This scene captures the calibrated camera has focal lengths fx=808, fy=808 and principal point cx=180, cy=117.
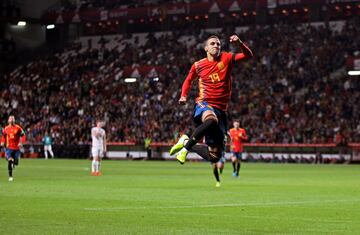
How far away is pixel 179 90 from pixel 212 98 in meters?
48.6

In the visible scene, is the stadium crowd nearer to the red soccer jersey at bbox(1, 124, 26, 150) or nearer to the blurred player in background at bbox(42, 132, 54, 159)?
the blurred player in background at bbox(42, 132, 54, 159)

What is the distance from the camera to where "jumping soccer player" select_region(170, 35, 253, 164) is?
15.0m

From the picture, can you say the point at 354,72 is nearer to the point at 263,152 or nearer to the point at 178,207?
the point at 263,152

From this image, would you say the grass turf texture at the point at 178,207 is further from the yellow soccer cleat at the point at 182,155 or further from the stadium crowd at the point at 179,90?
the stadium crowd at the point at 179,90

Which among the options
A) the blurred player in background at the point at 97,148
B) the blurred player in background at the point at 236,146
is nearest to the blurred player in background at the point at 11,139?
the blurred player in background at the point at 97,148

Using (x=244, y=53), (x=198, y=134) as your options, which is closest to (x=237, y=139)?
(x=198, y=134)

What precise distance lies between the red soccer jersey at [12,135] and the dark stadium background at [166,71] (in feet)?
84.2

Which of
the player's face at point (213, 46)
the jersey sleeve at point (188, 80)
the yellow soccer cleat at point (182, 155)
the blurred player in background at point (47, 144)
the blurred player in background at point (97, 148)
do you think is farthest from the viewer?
the blurred player in background at point (47, 144)

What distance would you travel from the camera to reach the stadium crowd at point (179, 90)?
181 feet

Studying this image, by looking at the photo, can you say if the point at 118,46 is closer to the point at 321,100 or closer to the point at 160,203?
the point at 321,100

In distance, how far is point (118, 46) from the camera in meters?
75.1

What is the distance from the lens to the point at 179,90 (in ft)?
209

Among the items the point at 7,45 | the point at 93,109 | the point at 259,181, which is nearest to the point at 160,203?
the point at 259,181

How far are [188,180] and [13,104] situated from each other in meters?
42.6
